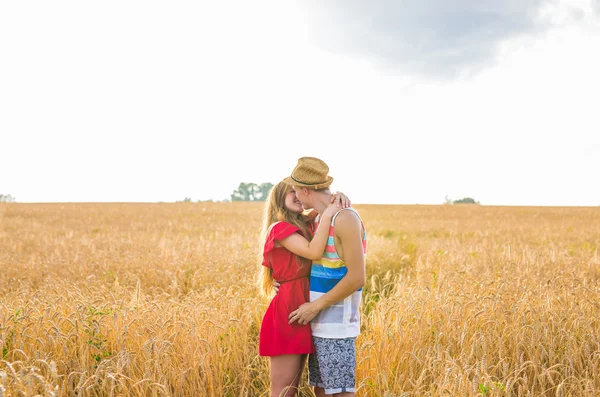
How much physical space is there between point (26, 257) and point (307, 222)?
872 cm

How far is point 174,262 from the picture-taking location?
8172 mm

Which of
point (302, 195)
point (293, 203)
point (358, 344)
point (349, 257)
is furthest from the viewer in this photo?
point (358, 344)

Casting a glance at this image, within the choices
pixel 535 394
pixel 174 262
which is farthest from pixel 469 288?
pixel 174 262

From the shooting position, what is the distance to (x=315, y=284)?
2.88m

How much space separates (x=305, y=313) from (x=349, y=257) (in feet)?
1.53

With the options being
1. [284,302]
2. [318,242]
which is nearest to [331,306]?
[284,302]

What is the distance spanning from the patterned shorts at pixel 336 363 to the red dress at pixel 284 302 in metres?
0.11

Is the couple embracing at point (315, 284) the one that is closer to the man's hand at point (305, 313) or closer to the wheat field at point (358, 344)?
the man's hand at point (305, 313)

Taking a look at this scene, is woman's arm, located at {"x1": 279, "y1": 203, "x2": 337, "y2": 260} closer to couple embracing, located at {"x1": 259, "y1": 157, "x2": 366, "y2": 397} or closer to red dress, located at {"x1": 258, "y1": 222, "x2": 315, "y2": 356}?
couple embracing, located at {"x1": 259, "y1": 157, "x2": 366, "y2": 397}

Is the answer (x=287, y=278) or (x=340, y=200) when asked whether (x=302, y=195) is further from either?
(x=287, y=278)

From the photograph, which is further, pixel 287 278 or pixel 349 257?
pixel 287 278

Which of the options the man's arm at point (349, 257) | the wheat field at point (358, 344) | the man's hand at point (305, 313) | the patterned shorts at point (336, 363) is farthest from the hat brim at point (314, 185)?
the wheat field at point (358, 344)

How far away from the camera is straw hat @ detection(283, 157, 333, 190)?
2.84 m

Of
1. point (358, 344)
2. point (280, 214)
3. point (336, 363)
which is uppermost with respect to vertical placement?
point (280, 214)
